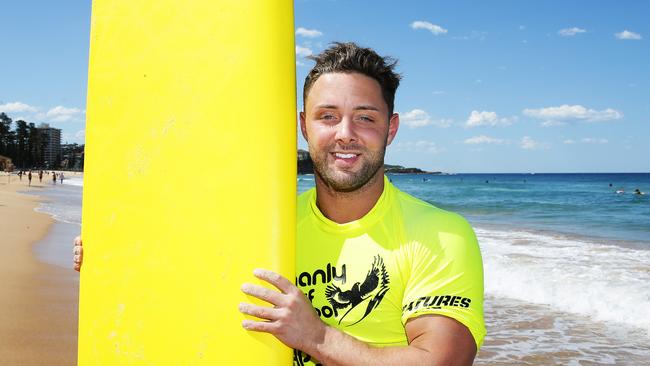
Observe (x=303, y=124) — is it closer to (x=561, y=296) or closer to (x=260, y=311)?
(x=260, y=311)

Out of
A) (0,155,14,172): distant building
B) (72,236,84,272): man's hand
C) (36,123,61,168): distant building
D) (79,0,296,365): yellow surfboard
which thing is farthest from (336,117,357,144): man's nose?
(36,123,61,168): distant building

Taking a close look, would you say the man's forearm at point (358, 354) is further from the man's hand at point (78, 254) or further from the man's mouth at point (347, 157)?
the man's hand at point (78, 254)

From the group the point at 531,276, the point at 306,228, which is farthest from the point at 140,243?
the point at 531,276

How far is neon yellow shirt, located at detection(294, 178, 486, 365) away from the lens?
1.28m

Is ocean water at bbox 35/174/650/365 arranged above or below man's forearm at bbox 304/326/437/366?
below

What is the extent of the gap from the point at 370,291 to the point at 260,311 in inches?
11.3

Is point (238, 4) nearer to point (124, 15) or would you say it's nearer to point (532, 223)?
point (124, 15)

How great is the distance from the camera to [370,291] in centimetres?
137

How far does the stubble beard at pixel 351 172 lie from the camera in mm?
1423

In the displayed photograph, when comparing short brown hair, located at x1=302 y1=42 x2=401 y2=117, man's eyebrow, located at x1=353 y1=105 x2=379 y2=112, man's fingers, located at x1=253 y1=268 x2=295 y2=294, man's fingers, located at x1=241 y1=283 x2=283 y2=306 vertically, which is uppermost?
short brown hair, located at x1=302 y1=42 x2=401 y2=117

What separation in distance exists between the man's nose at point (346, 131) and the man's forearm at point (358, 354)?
459 millimetres

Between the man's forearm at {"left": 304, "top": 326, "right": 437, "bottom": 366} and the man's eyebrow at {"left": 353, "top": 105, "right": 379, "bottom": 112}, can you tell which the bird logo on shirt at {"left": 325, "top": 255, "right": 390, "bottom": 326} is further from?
the man's eyebrow at {"left": 353, "top": 105, "right": 379, "bottom": 112}

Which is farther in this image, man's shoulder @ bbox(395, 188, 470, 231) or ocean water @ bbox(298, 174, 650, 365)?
ocean water @ bbox(298, 174, 650, 365)

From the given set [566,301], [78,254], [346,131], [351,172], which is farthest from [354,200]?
[566,301]
